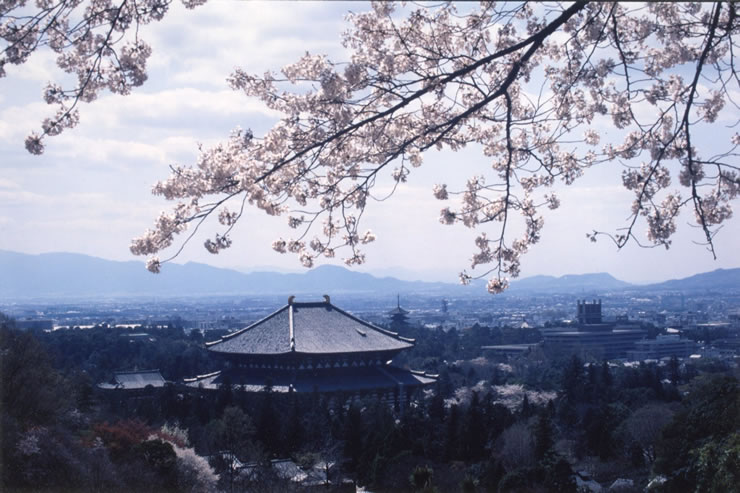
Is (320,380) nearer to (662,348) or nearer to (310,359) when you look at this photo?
(310,359)

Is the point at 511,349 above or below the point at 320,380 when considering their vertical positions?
below

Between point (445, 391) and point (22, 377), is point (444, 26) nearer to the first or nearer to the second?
point (22, 377)

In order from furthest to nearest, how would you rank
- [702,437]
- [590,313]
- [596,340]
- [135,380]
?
[590,313] < [596,340] < [135,380] < [702,437]

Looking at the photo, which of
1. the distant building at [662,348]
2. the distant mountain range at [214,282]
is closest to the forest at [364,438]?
the distant building at [662,348]

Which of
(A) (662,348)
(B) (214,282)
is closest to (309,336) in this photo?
(A) (662,348)

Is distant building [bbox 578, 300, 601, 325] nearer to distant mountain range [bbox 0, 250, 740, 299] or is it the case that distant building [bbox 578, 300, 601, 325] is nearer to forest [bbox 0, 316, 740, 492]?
distant mountain range [bbox 0, 250, 740, 299]

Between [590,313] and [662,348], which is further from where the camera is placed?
Answer: [590,313]

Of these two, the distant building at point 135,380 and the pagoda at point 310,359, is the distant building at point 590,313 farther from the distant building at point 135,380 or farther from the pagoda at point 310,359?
the distant building at point 135,380
